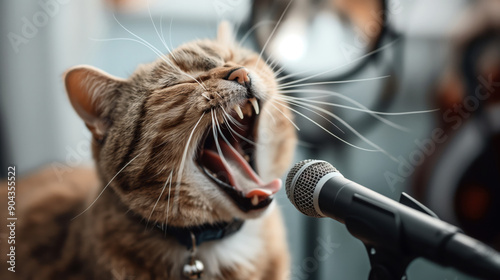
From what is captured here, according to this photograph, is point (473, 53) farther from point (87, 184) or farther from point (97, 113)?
point (87, 184)

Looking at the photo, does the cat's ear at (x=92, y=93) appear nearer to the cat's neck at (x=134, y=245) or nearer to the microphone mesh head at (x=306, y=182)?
the cat's neck at (x=134, y=245)

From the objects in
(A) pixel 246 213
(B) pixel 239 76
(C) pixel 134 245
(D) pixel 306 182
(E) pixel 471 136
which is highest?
(E) pixel 471 136

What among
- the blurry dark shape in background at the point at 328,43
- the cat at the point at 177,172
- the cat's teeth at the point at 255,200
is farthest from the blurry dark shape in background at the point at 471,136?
the cat's teeth at the point at 255,200

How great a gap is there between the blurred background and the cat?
0.16 m

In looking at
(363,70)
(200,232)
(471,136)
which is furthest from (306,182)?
(471,136)

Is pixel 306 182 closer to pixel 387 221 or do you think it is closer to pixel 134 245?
pixel 387 221

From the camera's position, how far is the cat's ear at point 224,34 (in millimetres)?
943

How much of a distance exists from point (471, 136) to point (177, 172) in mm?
837

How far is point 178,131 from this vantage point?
759 mm

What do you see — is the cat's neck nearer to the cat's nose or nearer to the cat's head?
the cat's head

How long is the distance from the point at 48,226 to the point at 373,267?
82 centimetres

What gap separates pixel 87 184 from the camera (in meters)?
1.12

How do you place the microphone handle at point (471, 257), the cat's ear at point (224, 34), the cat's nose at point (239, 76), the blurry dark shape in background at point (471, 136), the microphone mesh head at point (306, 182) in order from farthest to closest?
the blurry dark shape in background at point (471, 136), the cat's ear at point (224, 34), the cat's nose at point (239, 76), the microphone mesh head at point (306, 182), the microphone handle at point (471, 257)

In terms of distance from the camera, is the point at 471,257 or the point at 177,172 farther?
the point at 177,172
